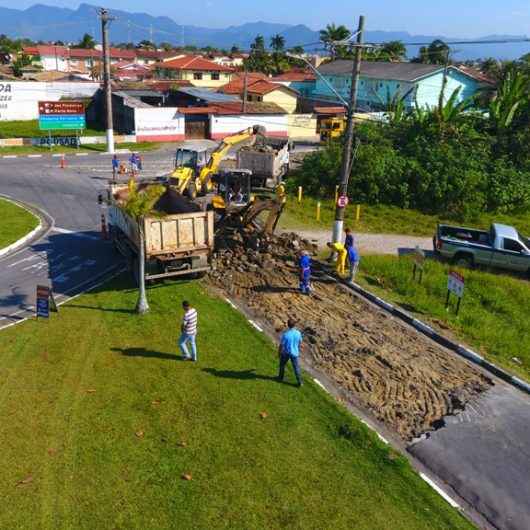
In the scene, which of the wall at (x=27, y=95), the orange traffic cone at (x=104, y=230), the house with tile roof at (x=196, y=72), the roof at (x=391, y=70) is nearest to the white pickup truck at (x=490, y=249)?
the orange traffic cone at (x=104, y=230)

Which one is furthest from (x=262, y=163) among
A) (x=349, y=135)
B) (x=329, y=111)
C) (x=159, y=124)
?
(x=329, y=111)

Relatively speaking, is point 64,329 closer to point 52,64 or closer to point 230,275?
point 230,275

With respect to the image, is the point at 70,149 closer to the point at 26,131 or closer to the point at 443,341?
the point at 26,131

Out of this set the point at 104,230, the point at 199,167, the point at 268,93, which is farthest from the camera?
the point at 268,93

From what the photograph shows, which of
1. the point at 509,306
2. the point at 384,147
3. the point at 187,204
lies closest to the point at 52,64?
the point at 384,147

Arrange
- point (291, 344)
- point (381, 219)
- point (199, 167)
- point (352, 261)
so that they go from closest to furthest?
1. point (291, 344)
2. point (352, 261)
3. point (381, 219)
4. point (199, 167)

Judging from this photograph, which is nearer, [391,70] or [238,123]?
[238,123]
